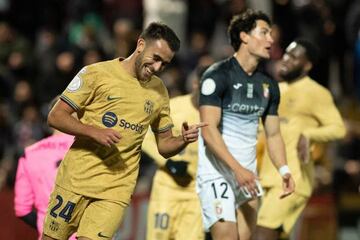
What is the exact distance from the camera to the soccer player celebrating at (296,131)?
1099 centimetres

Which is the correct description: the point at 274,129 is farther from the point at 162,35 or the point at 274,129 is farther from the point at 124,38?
the point at 124,38

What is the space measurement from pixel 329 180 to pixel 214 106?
6391 mm

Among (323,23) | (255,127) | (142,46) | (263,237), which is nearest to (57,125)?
(142,46)

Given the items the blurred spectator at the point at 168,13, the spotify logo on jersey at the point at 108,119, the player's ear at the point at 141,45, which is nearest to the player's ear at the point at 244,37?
the player's ear at the point at 141,45

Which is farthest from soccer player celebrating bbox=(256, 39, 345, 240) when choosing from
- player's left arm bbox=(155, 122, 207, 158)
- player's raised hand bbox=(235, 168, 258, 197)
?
player's left arm bbox=(155, 122, 207, 158)

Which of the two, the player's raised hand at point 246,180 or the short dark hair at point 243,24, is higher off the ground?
the short dark hair at point 243,24

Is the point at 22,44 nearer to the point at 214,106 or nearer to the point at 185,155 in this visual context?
the point at 185,155

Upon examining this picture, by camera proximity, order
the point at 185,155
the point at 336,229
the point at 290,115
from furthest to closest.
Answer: the point at 336,229
the point at 290,115
the point at 185,155

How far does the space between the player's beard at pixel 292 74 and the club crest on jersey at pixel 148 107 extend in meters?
3.36

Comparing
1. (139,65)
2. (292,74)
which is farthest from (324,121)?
(139,65)

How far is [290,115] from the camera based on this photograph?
36.7ft

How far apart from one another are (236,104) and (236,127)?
0.22 metres

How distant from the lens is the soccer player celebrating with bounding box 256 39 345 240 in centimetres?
1099

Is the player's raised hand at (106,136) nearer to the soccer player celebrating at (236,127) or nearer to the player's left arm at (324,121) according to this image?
the soccer player celebrating at (236,127)
